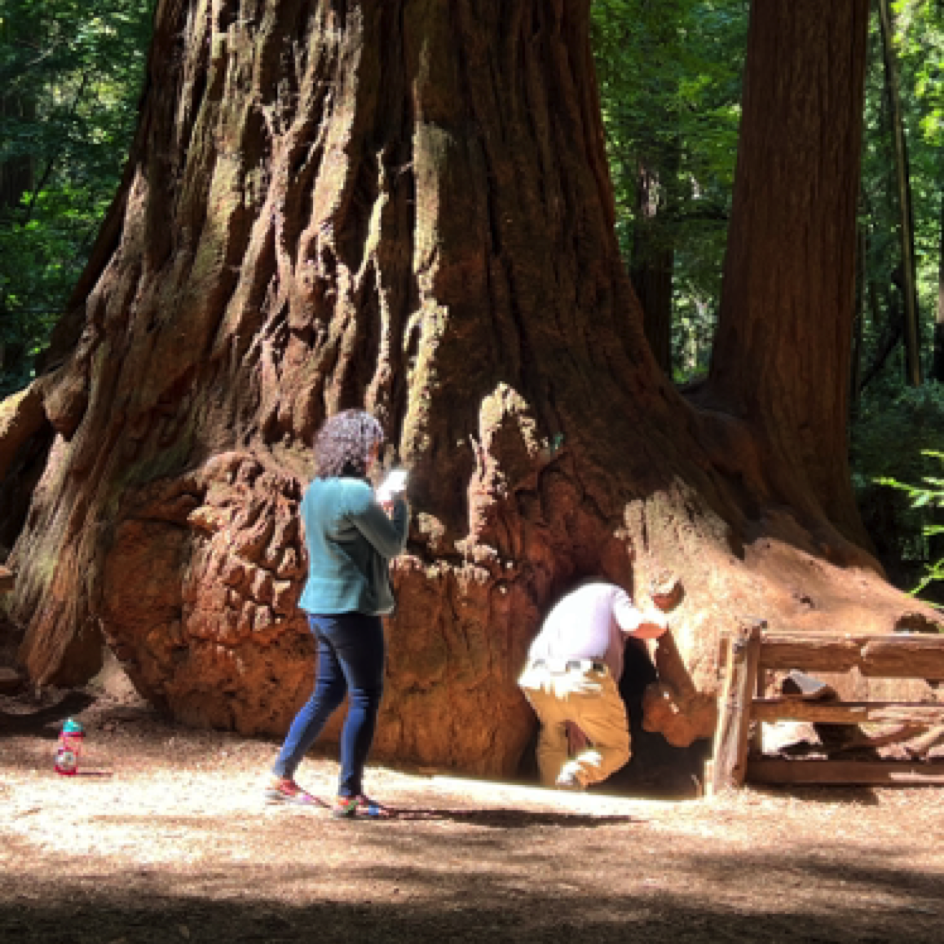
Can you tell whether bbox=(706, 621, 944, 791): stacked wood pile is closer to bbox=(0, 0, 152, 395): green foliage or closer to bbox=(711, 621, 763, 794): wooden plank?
bbox=(711, 621, 763, 794): wooden plank

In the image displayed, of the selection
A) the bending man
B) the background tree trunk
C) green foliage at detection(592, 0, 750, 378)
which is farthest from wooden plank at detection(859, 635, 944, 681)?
green foliage at detection(592, 0, 750, 378)

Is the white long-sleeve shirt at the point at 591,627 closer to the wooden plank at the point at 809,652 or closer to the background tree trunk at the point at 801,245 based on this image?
the wooden plank at the point at 809,652

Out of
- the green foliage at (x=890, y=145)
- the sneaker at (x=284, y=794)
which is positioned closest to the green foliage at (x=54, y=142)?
the sneaker at (x=284, y=794)

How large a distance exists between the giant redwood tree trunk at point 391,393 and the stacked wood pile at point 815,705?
0.68 metres

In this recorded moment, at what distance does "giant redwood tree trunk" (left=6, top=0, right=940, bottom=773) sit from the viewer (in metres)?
7.14

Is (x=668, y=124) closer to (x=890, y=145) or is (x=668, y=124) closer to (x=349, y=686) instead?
(x=890, y=145)

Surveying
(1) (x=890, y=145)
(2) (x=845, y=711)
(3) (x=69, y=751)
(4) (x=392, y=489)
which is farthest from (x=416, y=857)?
(1) (x=890, y=145)

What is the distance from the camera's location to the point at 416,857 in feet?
15.0

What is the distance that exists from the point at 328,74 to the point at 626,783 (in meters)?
4.90

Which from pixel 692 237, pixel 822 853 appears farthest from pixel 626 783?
pixel 692 237

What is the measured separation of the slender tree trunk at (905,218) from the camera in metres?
14.2

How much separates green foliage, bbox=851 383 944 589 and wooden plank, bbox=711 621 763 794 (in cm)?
625

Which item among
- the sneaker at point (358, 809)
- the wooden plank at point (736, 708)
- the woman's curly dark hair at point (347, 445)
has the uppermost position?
the woman's curly dark hair at point (347, 445)

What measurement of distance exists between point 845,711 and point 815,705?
0.63 feet
